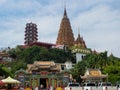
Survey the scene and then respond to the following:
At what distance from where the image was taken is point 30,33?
4532 inches

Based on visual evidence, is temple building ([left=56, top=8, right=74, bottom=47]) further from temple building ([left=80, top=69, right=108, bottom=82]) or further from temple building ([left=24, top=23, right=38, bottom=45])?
temple building ([left=80, top=69, right=108, bottom=82])

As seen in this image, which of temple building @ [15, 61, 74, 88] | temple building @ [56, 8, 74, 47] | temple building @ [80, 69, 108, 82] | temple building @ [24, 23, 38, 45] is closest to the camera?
temple building @ [80, 69, 108, 82]

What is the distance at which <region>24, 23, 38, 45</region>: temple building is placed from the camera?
4540 inches

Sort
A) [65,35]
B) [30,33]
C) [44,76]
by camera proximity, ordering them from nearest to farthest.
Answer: [44,76] → [65,35] → [30,33]

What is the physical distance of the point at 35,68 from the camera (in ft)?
171

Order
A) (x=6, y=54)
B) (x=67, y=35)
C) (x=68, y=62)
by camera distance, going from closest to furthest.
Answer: (x=68, y=62) < (x=6, y=54) < (x=67, y=35)

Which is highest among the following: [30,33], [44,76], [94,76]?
[30,33]

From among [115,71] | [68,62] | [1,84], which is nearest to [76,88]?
[1,84]

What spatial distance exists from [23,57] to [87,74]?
1411 inches

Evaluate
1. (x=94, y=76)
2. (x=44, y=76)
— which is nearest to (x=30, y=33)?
(x=44, y=76)

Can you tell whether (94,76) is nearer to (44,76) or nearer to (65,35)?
(44,76)

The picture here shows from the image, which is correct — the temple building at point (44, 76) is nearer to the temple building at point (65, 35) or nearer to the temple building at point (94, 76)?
the temple building at point (94, 76)

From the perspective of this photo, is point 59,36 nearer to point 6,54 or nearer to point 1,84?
point 6,54

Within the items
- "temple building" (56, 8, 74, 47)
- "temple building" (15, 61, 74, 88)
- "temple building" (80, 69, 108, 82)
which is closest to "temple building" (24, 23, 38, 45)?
"temple building" (56, 8, 74, 47)
